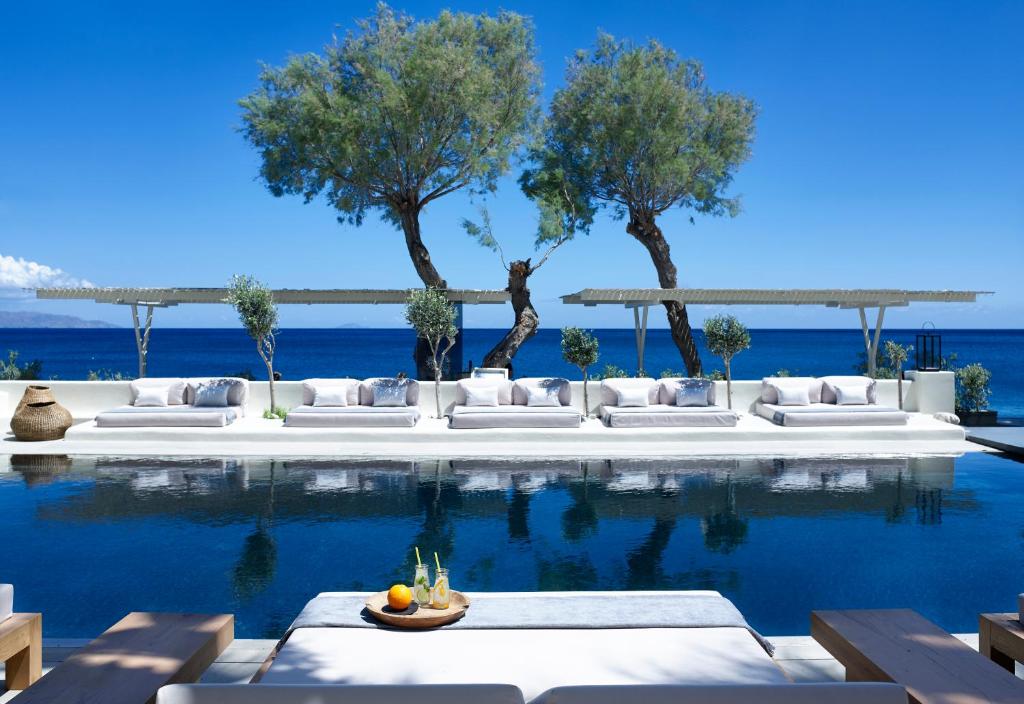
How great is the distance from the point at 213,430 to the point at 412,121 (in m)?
8.12

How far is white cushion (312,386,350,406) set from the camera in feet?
41.3

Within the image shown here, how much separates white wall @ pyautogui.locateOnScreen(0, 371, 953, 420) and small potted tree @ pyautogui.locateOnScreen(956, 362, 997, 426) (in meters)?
0.79

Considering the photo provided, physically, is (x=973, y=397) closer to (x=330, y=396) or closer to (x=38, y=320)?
(x=330, y=396)

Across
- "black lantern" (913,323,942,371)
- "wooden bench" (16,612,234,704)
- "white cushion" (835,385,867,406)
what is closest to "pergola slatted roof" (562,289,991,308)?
"black lantern" (913,323,942,371)

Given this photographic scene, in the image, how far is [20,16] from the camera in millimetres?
23250

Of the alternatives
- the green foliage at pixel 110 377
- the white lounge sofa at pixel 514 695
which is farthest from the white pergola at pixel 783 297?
the white lounge sofa at pixel 514 695

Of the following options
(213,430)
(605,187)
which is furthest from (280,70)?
(213,430)

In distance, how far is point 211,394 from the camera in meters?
12.8

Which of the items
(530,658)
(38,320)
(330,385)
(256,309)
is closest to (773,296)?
(330,385)

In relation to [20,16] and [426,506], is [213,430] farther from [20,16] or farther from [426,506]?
[20,16]

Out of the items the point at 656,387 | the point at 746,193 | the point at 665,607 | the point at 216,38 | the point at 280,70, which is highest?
the point at 216,38

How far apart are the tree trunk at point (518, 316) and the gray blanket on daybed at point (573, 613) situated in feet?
43.7

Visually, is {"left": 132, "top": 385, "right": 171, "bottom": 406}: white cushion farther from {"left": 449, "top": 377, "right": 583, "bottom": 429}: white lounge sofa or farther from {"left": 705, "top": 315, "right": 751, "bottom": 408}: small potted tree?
{"left": 705, "top": 315, "right": 751, "bottom": 408}: small potted tree

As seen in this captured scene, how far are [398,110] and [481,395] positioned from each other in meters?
7.30
